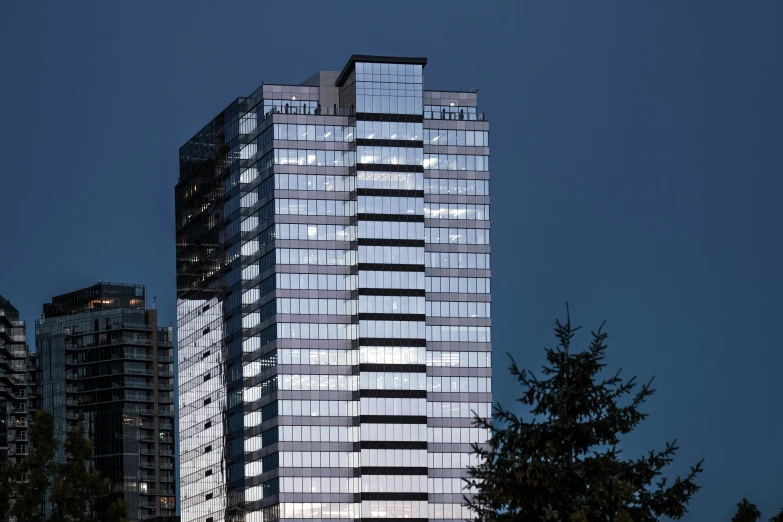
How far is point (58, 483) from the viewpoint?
6009 centimetres

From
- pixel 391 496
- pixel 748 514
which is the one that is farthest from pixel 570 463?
pixel 391 496

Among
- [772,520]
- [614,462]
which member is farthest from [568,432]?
[772,520]

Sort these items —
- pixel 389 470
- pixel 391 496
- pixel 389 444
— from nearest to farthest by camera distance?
pixel 391 496 < pixel 389 470 < pixel 389 444

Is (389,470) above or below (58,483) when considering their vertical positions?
above

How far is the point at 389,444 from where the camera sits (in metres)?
200

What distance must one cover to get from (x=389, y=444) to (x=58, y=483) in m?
141

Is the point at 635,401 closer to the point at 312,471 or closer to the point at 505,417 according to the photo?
the point at 505,417

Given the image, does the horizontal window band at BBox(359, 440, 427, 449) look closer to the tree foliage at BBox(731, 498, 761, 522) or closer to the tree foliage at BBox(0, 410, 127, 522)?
the tree foliage at BBox(731, 498, 761, 522)

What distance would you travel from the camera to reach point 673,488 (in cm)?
4744

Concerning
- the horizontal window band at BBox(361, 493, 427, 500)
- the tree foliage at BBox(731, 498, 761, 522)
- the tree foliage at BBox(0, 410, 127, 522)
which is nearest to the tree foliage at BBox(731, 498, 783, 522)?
the tree foliage at BBox(731, 498, 761, 522)

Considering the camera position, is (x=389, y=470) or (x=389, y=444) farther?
(x=389, y=444)

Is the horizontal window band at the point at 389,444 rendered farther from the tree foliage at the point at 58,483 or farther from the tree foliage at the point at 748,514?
the tree foliage at the point at 58,483

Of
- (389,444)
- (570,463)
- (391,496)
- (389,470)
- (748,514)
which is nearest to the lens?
(570,463)

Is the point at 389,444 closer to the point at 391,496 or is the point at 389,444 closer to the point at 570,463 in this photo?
the point at 391,496
